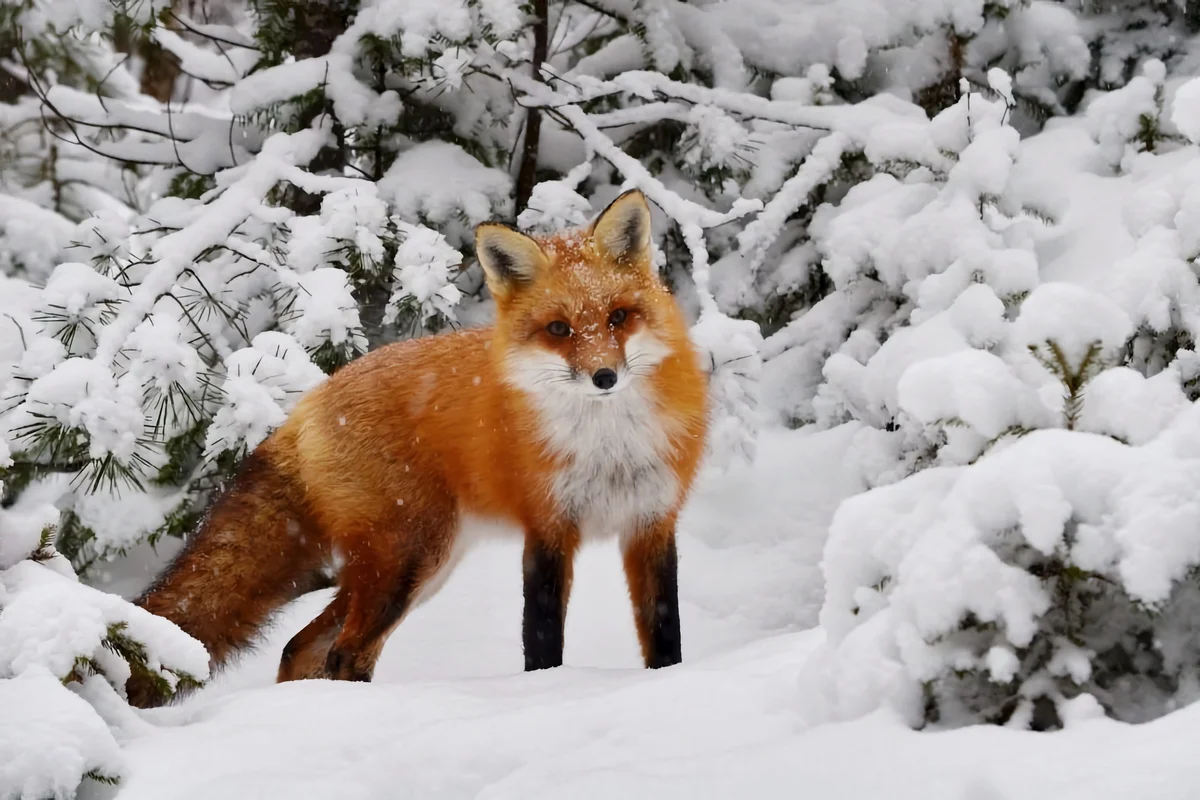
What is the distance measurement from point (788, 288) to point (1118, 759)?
4.23 meters

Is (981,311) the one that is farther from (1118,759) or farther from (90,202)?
(90,202)

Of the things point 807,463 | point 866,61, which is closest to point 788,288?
point 807,463

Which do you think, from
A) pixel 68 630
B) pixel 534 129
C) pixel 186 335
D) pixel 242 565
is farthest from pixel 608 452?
pixel 534 129

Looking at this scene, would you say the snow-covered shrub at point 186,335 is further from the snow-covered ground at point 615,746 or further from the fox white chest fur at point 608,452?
the snow-covered ground at point 615,746

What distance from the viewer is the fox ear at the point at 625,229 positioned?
11.3 ft

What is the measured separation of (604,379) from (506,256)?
2.13ft

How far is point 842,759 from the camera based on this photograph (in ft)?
5.67

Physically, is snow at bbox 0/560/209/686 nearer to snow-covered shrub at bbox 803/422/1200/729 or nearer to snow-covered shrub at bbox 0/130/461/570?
snow-covered shrub at bbox 803/422/1200/729

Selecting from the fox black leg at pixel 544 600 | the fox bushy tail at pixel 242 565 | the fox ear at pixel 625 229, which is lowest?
the fox black leg at pixel 544 600

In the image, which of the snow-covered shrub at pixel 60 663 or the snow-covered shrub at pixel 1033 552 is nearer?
the snow-covered shrub at pixel 1033 552

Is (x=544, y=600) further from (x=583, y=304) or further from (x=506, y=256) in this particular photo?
(x=506, y=256)

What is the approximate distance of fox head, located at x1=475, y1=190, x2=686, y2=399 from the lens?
127 inches

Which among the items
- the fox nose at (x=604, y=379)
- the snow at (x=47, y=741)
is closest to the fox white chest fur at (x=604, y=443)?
the fox nose at (x=604, y=379)

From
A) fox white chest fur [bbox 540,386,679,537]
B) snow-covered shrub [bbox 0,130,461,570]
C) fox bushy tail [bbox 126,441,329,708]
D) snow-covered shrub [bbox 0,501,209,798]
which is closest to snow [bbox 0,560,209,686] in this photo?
snow-covered shrub [bbox 0,501,209,798]
